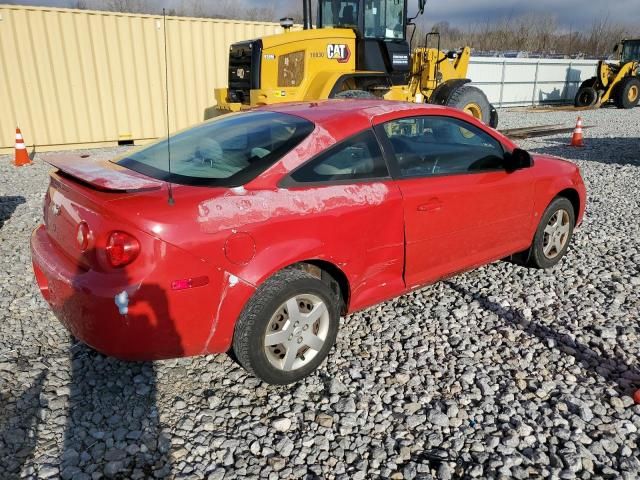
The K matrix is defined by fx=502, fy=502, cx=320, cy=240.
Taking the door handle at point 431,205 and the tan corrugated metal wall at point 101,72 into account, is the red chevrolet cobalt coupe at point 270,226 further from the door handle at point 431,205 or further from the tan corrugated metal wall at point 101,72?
the tan corrugated metal wall at point 101,72

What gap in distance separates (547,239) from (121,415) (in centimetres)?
364

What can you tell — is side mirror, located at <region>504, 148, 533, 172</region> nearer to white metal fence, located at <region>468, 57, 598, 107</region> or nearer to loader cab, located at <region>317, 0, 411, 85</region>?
loader cab, located at <region>317, 0, 411, 85</region>

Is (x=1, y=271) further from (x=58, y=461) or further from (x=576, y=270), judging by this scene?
(x=576, y=270)

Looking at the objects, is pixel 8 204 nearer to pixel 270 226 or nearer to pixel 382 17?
pixel 270 226

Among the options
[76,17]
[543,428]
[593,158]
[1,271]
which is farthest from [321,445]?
[76,17]

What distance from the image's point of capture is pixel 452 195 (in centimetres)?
339

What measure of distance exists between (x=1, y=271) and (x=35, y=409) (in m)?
2.39

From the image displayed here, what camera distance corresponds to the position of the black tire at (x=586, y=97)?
2150 cm

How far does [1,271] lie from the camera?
4520 millimetres

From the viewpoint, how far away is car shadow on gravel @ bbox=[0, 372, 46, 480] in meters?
2.29

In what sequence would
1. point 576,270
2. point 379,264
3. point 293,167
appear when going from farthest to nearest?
point 576,270 → point 379,264 → point 293,167

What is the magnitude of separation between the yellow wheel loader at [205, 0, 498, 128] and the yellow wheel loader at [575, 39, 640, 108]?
15483 mm

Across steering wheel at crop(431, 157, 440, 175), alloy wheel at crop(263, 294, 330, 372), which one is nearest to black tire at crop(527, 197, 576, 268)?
steering wheel at crop(431, 157, 440, 175)

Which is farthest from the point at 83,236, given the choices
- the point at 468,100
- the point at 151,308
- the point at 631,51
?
the point at 631,51
